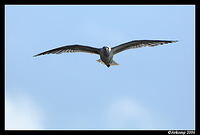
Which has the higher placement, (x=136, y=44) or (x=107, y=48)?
(x=136, y=44)

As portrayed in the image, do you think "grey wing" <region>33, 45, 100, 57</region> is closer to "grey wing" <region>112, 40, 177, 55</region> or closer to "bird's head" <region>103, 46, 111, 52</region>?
"bird's head" <region>103, 46, 111, 52</region>

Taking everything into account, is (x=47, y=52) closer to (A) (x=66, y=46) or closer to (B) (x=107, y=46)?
(A) (x=66, y=46)

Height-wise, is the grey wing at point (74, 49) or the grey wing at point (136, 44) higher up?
the grey wing at point (136, 44)

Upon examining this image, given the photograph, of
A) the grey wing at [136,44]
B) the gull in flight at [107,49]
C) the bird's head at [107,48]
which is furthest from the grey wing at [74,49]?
the grey wing at [136,44]

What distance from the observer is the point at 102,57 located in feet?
59.4

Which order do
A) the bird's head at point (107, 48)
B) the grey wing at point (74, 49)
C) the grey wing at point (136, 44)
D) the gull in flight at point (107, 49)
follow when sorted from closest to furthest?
the bird's head at point (107, 48) → the gull in flight at point (107, 49) → the grey wing at point (136, 44) → the grey wing at point (74, 49)

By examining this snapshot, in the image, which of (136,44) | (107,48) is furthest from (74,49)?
(136,44)

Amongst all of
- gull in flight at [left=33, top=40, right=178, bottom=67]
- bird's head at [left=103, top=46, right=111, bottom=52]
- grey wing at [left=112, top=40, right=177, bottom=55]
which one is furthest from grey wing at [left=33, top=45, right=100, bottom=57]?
grey wing at [left=112, top=40, right=177, bottom=55]

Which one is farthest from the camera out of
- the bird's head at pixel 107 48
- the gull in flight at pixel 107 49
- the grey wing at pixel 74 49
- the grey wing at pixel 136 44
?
the grey wing at pixel 74 49

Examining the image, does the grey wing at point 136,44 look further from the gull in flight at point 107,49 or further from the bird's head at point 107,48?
the bird's head at point 107,48

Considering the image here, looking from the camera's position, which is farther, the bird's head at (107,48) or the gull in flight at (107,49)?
the gull in flight at (107,49)

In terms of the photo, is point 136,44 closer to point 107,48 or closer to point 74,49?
point 107,48

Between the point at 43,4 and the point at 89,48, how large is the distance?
13.4ft

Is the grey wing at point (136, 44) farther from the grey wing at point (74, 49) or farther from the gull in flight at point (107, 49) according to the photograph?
the grey wing at point (74, 49)
